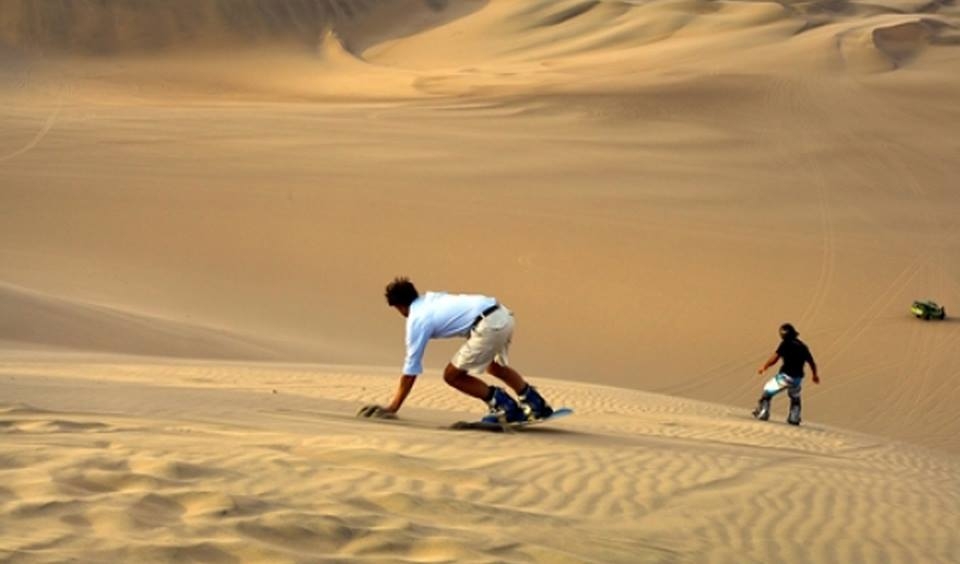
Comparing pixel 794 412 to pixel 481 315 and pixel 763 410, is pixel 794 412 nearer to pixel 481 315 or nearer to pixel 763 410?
pixel 763 410

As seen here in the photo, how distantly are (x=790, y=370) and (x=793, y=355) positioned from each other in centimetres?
17

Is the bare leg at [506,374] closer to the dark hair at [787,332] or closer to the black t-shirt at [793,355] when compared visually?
the dark hair at [787,332]

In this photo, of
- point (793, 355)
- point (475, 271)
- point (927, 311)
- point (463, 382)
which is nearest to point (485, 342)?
point (463, 382)

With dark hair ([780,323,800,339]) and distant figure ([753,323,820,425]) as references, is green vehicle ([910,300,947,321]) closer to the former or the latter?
distant figure ([753,323,820,425])

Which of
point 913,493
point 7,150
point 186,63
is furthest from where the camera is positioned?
point 186,63

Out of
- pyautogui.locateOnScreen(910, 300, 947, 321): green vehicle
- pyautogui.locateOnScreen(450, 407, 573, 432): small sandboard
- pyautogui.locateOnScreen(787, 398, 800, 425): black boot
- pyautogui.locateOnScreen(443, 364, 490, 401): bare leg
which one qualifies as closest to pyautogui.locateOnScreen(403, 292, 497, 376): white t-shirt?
pyautogui.locateOnScreen(443, 364, 490, 401): bare leg

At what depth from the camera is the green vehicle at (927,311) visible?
20.6m

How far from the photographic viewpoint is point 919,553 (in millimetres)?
7242

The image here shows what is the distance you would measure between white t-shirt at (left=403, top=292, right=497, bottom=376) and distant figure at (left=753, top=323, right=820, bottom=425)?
15.7 feet

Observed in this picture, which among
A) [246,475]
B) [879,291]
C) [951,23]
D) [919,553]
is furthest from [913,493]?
[951,23]

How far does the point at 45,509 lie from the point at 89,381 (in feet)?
18.3

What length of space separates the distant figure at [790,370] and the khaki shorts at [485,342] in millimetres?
4653

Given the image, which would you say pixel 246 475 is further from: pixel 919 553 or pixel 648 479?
pixel 919 553

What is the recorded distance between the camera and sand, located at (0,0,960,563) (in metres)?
6.50
